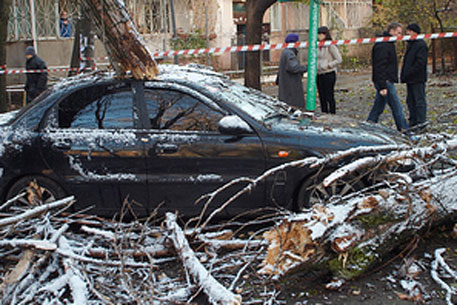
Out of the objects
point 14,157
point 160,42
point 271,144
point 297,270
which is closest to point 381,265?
point 297,270

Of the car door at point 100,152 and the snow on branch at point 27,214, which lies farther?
the car door at point 100,152

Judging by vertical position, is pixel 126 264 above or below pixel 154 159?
below

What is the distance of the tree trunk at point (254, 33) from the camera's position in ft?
43.5

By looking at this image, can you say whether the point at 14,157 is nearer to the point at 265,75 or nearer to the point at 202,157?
the point at 202,157

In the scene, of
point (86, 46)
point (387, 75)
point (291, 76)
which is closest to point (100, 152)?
point (291, 76)

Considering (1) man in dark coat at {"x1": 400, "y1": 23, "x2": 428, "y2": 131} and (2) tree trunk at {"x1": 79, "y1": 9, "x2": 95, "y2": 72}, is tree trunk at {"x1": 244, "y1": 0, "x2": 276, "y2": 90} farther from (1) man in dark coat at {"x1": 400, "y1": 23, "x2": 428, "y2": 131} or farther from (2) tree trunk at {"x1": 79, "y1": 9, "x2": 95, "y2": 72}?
(1) man in dark coat at {"x1": 400, "y1": 23, "x2": 428, "y2": 131}

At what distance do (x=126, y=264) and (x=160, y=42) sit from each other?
18409 mm

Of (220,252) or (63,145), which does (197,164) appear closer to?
(220,252)

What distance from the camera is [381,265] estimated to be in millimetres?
4359

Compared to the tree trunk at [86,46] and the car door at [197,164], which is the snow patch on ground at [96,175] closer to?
the car door at [197,164]

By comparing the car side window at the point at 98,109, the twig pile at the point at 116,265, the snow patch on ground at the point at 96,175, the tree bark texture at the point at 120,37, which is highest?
the tree bark texture at the point at 120,37

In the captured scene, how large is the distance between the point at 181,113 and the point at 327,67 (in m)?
5.54

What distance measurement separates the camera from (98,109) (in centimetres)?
545

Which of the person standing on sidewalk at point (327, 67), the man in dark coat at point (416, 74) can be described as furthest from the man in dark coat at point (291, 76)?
the man in dark coat at point (416, 74)
